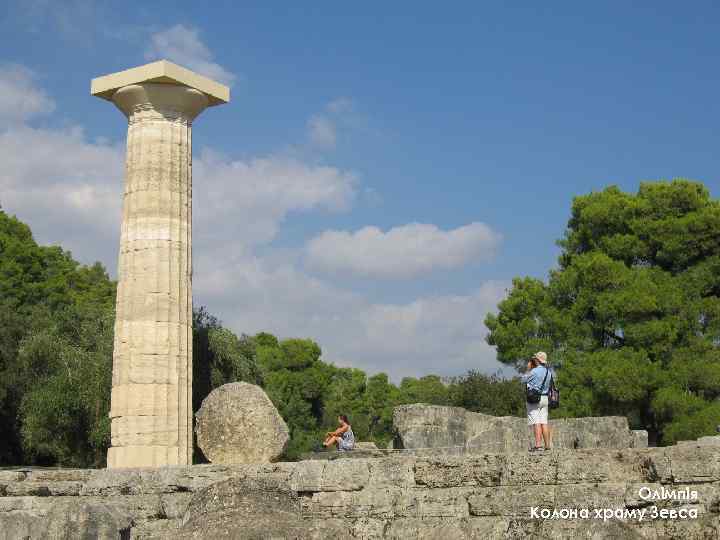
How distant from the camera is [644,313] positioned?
2444 cm

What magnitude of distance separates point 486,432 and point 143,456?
227 inches

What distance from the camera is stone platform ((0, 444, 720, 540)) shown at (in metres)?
6.11

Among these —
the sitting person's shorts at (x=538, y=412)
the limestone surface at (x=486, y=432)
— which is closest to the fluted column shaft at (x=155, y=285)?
the limestone surface at (x=486, y=432)

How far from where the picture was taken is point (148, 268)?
603 inches

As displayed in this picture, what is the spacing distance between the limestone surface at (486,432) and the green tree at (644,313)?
1056cm

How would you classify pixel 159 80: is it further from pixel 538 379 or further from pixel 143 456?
pixel 538 379

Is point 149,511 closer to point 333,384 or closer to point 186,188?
point 186,188

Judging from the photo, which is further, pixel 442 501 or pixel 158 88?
pixel 158 88

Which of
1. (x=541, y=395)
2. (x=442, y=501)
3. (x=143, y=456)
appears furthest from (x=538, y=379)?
(x=143, y=456)

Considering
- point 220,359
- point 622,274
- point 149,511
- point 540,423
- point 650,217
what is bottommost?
point 149,511

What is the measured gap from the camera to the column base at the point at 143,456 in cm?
1455

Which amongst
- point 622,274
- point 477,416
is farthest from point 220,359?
point 622,274

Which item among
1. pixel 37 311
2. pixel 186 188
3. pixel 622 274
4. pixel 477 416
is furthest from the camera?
pixel 37 311

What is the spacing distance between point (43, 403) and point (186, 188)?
28.7 feet
